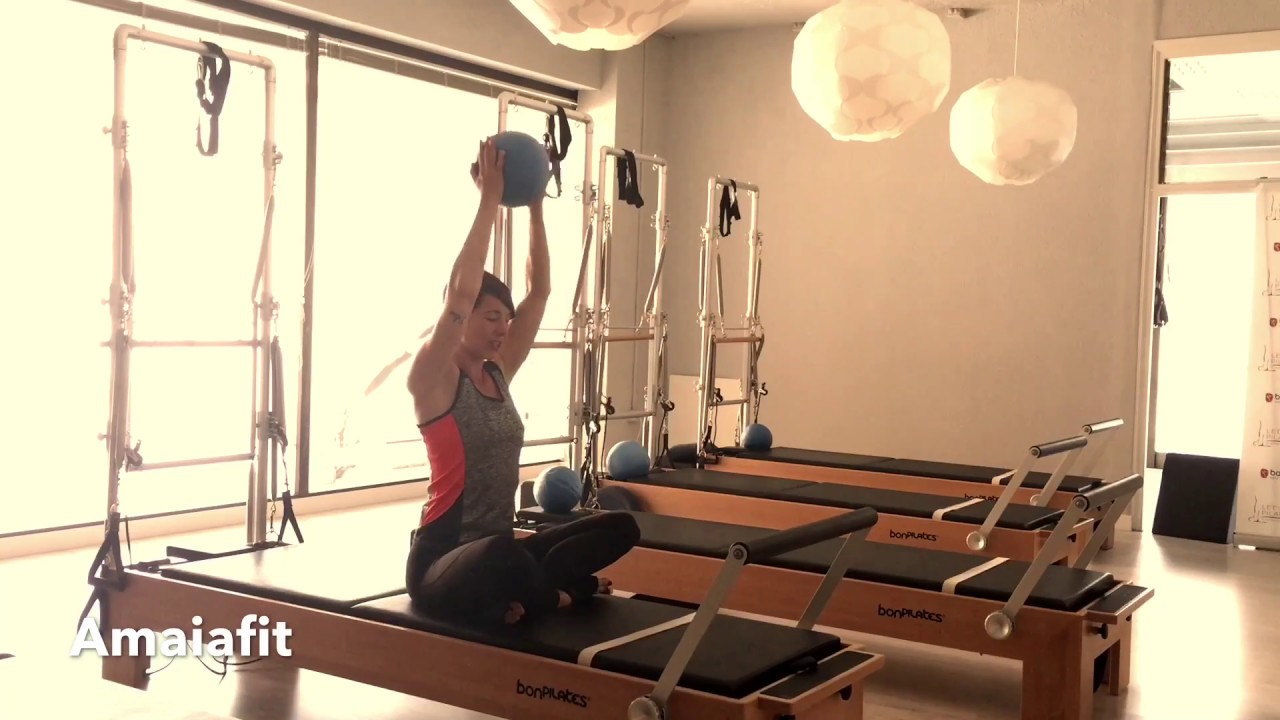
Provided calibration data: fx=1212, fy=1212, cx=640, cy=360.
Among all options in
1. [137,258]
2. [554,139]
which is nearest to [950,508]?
[554,139]

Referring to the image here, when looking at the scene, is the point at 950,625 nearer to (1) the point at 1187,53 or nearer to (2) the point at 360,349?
(2) the point at 360,349

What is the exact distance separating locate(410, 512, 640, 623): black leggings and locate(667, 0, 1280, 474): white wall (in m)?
4.72

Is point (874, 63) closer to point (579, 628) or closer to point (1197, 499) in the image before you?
point (579, 628)

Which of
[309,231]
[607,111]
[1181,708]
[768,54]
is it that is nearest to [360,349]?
[309,231]

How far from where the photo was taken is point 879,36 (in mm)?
3197

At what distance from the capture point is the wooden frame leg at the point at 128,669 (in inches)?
125

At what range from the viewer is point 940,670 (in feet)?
12.4

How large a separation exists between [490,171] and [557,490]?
5.93 ft

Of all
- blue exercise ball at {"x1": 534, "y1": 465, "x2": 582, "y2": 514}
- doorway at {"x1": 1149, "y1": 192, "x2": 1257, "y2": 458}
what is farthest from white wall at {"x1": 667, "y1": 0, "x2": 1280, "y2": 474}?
blue exercise ball at {"x1": 534, "y1": 465, "x2": 582, "y2": 514}

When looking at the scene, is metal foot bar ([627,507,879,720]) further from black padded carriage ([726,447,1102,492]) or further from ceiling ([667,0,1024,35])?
ceiling ([667,0,1024,35])

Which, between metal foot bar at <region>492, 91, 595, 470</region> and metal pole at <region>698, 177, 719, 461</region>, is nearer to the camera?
metal foot bar at <region>492, 91, 595, 470</region>

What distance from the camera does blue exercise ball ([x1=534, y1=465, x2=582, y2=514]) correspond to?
14.4 ft

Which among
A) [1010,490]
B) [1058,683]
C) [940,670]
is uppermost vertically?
[1010,490]

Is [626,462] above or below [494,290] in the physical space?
below
